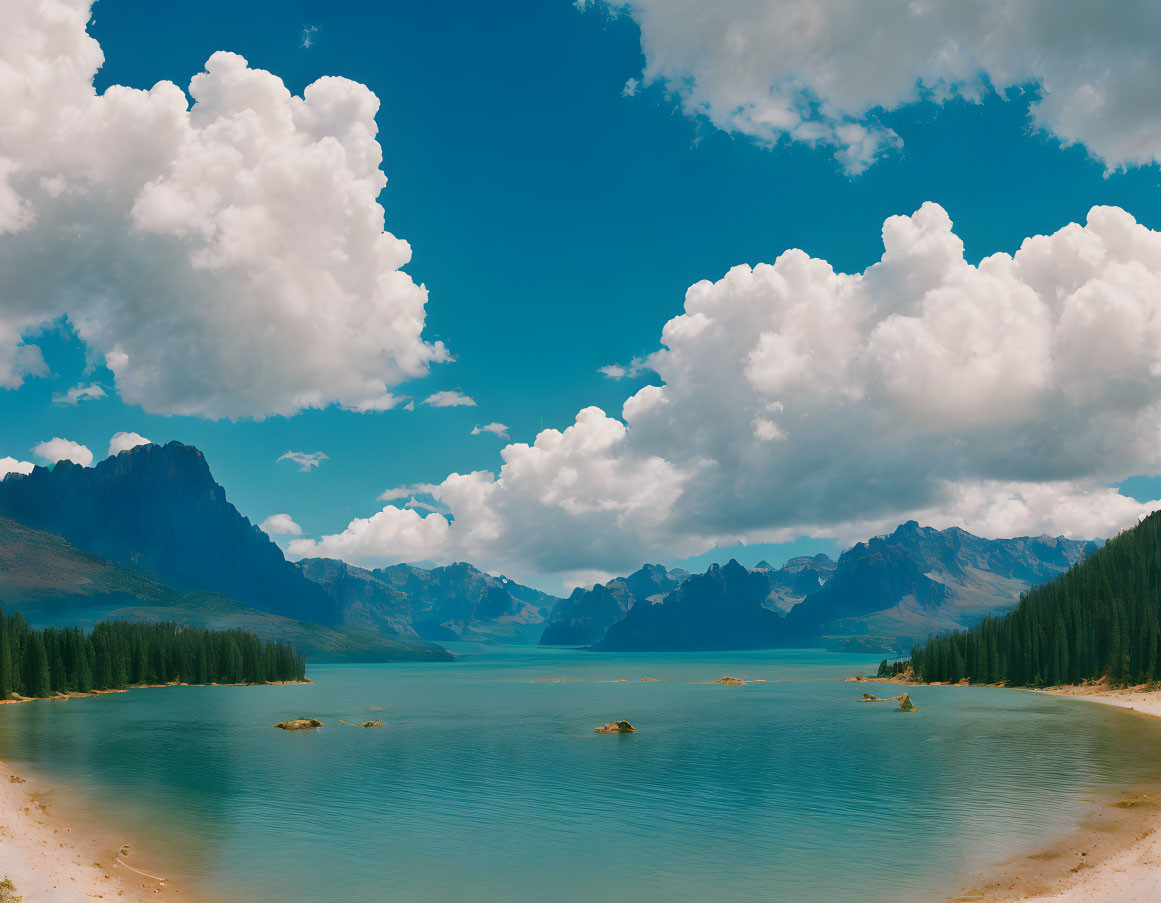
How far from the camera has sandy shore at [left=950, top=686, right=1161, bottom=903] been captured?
4422 cm

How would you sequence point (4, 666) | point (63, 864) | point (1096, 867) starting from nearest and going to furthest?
point (63, 864), point (1096, 867), point (4, 666)

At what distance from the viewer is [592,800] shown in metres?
80.4

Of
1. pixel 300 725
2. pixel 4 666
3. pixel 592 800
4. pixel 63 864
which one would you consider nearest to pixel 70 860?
pixel 63 864

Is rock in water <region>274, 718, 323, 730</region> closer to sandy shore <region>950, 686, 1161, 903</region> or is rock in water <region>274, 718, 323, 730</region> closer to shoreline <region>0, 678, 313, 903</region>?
shoreline <region>0, 678, 313, 903</region>

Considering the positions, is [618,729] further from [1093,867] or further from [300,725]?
[1093,867]

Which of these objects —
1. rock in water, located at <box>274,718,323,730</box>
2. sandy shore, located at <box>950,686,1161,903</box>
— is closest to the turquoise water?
sandy shore, located at <box>950,686,1161,903</box>

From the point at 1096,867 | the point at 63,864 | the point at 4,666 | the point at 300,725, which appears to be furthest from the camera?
the point at 4,666

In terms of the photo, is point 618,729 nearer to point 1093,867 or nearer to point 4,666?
point 1093,867

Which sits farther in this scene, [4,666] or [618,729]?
[4,666]

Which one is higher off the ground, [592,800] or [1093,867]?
[1093,867]

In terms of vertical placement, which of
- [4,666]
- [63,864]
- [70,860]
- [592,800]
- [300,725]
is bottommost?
[300,725]

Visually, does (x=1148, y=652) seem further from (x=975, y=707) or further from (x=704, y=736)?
(x=704, y=736)

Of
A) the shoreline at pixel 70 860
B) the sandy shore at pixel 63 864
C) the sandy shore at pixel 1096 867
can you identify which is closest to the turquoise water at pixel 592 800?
the shoreline at pixel 70 860

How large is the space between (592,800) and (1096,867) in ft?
147
